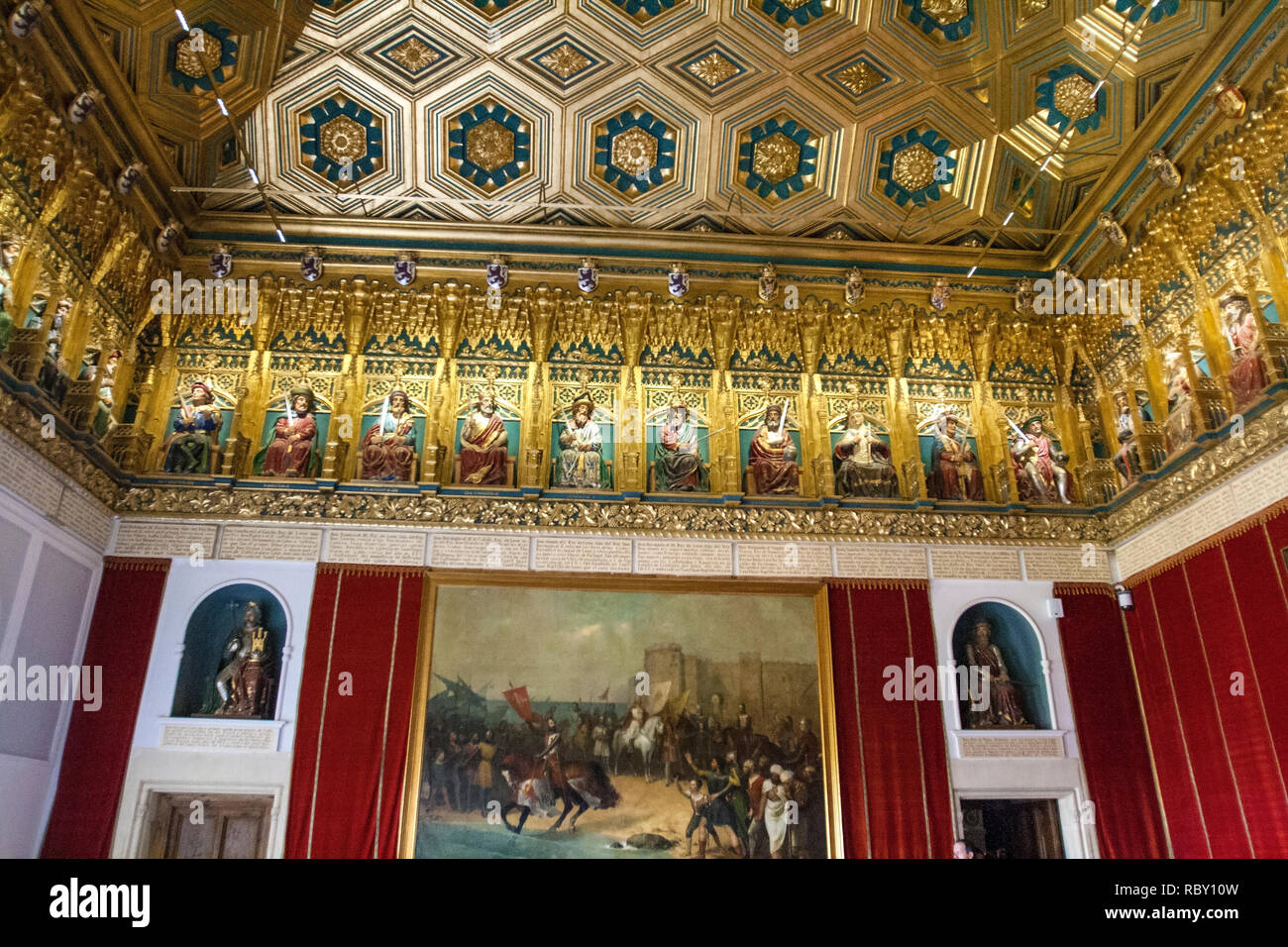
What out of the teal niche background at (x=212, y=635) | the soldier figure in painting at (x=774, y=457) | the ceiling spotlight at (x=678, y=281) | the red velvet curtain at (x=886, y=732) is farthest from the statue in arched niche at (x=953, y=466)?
the teal niche background at (x=212, y=635)

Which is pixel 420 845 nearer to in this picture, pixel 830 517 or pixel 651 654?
pixel 651 654

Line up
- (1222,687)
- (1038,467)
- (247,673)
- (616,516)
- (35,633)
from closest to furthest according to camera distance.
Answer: (35,633) → (1222,687) → (247,673) → (616,516) → (1038,467)

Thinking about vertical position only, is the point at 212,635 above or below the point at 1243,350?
below

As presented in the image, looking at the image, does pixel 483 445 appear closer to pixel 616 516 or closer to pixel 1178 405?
pixel 616 516

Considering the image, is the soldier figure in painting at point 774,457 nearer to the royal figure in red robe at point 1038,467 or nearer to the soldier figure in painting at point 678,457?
the soldier figure in painting at point 678,457

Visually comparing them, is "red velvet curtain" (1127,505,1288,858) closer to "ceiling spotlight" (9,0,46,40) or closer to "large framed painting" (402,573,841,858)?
"large framed painting" (402,573,841,858)

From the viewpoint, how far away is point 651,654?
1171cm

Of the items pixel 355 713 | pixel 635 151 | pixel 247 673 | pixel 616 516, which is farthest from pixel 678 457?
pixel 247 673

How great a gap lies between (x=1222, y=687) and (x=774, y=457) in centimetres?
622

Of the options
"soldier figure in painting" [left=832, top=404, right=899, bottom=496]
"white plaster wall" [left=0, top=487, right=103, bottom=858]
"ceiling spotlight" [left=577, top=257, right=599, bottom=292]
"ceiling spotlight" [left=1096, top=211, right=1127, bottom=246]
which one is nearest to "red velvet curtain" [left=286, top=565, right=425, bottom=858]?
"white plaster wall" [left=0, top=487, right=103, bottom=858]

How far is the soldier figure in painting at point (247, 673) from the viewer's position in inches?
437

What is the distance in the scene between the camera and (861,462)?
43.3 ft
